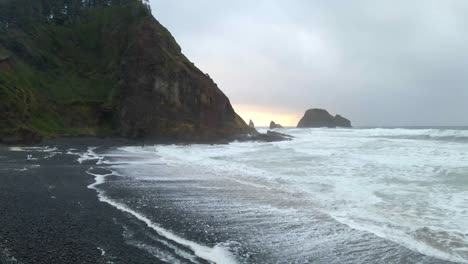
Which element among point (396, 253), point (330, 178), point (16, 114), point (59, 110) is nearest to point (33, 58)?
point (59, 110)

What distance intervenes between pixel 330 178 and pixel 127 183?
10259 mm

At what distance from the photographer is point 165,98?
66.5 metres

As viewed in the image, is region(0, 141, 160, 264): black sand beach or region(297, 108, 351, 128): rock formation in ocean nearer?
region(0, 141, 160, 264): black sand beach

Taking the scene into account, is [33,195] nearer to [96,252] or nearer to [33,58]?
[96,252]

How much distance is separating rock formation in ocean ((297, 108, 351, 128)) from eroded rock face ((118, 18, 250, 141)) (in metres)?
115

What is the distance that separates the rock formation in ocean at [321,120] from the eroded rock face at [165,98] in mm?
114920

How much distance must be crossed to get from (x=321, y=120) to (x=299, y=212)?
6851 inches

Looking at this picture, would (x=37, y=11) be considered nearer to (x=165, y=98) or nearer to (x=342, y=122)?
(x=165, y=98)

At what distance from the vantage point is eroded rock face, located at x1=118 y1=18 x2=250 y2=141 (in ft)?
209

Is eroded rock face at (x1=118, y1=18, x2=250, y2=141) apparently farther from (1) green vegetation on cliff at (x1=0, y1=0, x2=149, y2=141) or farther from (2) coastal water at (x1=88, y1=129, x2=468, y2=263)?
(2) coastal water at (x1=88, y1=129, x2=468, y2=263)

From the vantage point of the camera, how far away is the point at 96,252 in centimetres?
941

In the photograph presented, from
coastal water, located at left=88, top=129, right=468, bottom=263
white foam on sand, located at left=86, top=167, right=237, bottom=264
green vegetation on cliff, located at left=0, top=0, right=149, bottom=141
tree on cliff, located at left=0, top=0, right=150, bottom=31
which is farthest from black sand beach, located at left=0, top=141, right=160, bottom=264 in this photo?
tree on cliff, located at left=0, top=0, right=150, bottom=31

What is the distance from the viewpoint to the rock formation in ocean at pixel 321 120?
18075cm

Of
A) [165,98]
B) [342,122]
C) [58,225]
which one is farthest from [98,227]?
[342,122]
